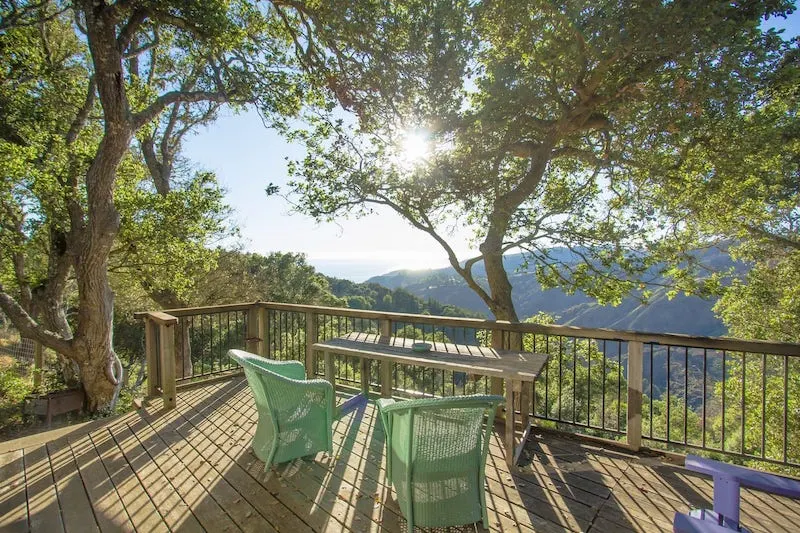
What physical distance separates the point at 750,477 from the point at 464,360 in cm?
186

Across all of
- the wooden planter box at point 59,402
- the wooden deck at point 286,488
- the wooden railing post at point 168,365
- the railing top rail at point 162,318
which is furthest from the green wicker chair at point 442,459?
the wooden planter box at point 59,402

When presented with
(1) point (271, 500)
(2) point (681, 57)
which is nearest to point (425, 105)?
(2) point (681, 57)

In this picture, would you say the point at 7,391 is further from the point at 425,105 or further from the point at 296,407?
the point at 425,105

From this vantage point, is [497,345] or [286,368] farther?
[497,345]

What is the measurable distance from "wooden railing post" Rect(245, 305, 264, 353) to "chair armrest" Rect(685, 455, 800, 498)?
494cm

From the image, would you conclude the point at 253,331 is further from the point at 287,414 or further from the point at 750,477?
the point at 750,477

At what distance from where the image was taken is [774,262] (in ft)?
32.2

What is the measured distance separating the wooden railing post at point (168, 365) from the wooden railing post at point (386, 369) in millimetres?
2205

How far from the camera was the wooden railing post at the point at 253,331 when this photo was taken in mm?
5363

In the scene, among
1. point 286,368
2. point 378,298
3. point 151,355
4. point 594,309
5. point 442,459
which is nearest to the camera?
point 442,459

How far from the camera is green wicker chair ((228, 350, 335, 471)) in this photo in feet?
8.54

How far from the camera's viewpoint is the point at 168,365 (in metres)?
4.18

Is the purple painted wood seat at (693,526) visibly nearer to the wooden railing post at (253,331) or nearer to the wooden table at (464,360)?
the wooden table at (464,360)

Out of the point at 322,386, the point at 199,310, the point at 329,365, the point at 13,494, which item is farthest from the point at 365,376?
the point at 13,494
